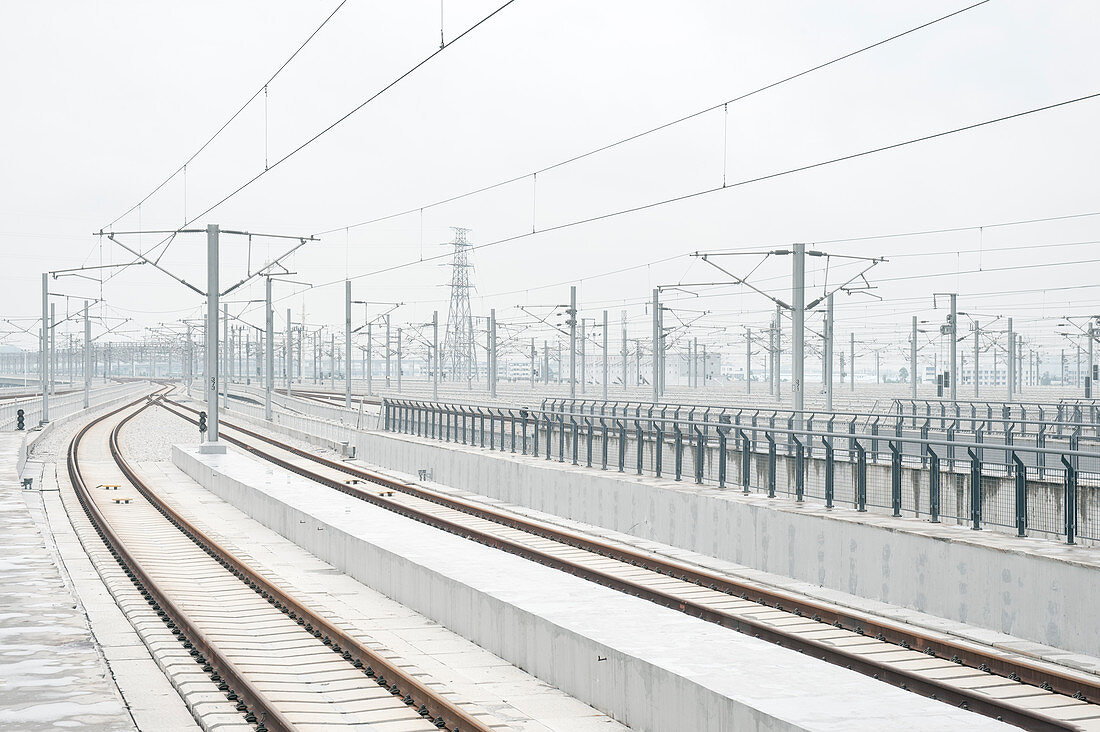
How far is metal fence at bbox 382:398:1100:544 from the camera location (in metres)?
15.3

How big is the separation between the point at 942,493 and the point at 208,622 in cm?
1081

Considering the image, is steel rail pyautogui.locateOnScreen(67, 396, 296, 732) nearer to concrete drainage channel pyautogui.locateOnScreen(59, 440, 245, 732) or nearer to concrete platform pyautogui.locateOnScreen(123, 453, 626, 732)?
concrete drainage channel pyautogui.locateOnScreen(59, 440, 245, 732)

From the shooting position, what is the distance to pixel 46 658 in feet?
37.6

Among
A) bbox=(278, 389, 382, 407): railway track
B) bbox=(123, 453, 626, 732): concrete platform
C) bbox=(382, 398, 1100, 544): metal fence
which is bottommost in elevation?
bbox=(123, 453, 626, 732): concrete platform

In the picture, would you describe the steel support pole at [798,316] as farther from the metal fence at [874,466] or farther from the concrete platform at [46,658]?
the concrete platform at [46,658]

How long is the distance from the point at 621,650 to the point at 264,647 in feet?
17.4

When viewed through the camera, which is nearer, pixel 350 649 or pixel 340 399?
pixel 350 649

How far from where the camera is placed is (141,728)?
31.5 ft

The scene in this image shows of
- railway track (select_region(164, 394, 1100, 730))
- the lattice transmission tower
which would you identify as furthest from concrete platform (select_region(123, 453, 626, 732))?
the lattice transmission tower

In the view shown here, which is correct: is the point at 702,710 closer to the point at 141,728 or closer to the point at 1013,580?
the point at 141,728

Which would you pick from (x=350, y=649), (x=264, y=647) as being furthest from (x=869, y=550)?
(x=264, y=647)

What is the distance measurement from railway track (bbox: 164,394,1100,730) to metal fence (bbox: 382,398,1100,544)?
251cm

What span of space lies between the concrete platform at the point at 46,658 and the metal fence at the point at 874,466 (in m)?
10.5

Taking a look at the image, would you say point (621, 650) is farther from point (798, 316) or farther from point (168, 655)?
point (798, 316)
